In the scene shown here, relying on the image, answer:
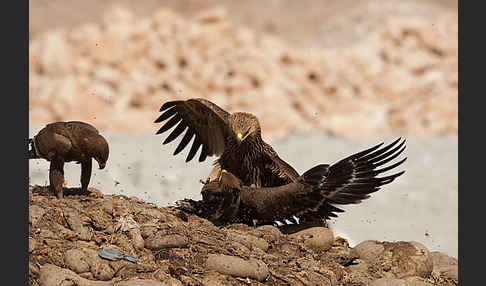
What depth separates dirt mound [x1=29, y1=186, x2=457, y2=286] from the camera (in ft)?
21.0

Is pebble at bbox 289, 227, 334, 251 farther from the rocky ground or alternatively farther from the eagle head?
the eagle head

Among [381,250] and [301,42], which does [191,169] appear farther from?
[301,42]

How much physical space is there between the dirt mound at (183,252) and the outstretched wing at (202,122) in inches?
53.8

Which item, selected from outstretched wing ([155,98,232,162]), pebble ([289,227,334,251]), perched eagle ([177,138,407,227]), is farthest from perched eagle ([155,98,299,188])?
pebble ([289,227,334,251])

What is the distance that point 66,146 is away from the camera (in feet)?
23.6

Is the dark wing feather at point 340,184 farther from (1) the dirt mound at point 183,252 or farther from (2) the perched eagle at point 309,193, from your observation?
(1) the dirt mound at point 183,252

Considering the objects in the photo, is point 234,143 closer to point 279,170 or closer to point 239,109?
point 279,170

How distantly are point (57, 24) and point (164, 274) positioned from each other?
3316 cm

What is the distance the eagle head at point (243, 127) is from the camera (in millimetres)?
7875

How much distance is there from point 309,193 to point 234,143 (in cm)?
105

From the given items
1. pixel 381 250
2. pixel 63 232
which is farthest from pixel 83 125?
pixel 381 250

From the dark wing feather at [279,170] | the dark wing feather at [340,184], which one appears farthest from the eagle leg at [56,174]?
the dark wing feather at [340,184]

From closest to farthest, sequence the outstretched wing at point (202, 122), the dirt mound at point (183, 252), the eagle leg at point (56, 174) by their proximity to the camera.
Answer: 1. the dirt mound at point (183, 252)
2. the eagle leg at point (56, 174)
3. the outstretched wing at point (202, 122)

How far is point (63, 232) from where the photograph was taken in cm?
681
